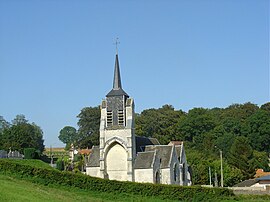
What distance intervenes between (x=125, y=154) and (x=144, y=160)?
2230mm

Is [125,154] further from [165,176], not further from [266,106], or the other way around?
[266,106]

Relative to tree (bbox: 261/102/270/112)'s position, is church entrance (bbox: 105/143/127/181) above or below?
below

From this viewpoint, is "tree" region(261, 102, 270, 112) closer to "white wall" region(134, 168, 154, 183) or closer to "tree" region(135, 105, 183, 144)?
"tree" region(135, 105, 183, 144)

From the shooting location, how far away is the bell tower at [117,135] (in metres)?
49.8

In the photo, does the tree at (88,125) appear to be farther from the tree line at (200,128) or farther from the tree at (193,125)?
the tree at (193,125)

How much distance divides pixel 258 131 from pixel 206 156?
68.0ft

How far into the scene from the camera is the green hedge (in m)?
30.1

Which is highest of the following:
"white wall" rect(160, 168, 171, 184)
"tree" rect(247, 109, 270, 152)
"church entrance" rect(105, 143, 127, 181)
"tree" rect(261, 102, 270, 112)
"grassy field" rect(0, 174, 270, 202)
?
Answer: "tree" rect(261, 102, 270, 112)

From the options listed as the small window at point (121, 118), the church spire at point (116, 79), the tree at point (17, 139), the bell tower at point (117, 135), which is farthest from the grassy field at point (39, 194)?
the tree at point (17, 139)

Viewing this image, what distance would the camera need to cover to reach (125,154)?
164ft

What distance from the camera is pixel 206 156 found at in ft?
234

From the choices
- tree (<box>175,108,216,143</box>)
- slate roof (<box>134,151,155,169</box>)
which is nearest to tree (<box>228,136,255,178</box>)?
slate roof (<box>134,151,155,169</box>)

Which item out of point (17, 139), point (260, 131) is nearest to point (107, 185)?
point (17, 139)

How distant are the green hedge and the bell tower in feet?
44.5
